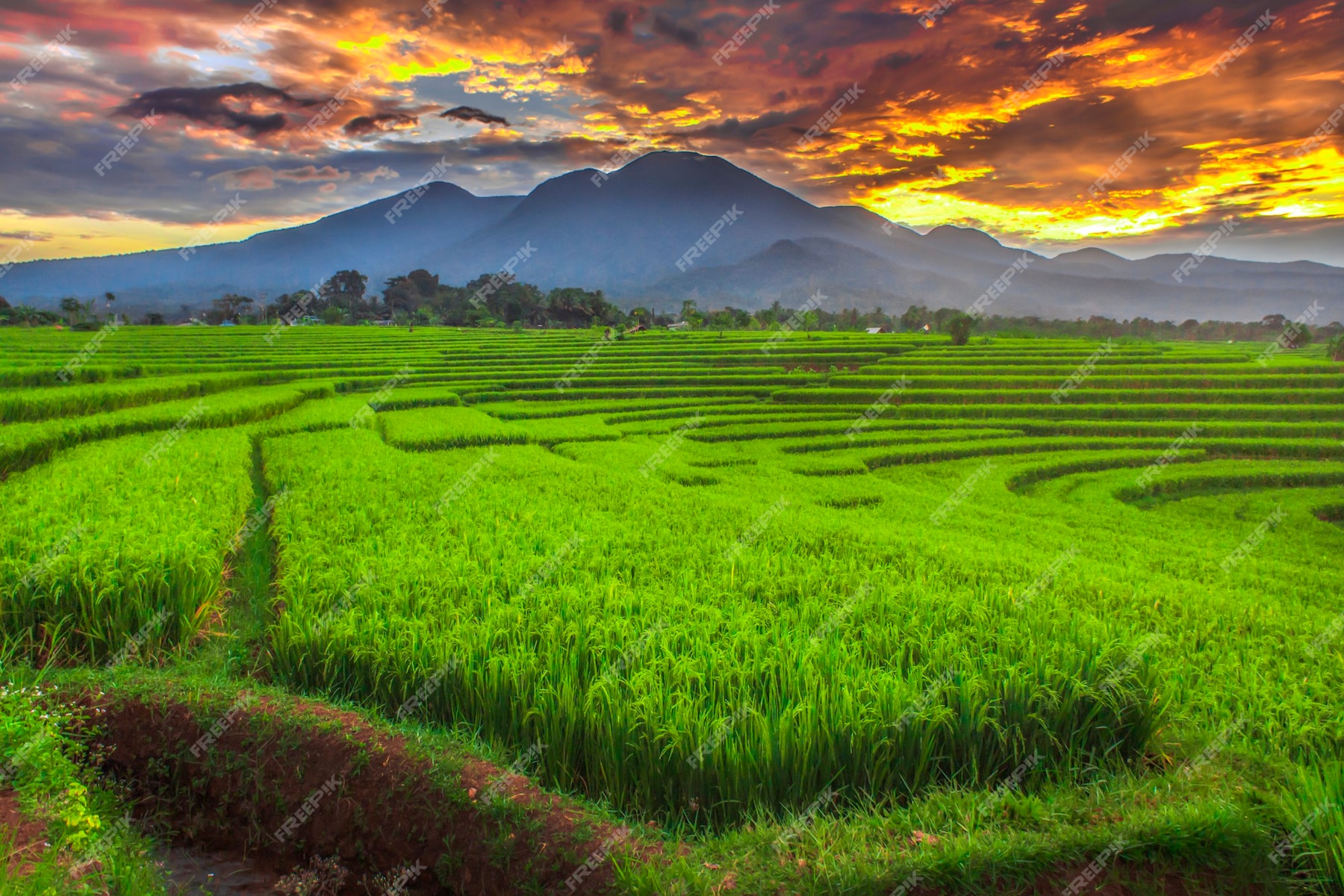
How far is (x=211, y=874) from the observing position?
368 cm

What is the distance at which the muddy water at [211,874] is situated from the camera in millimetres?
3551

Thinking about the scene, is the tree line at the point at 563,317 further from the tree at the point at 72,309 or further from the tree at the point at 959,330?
the tree at the point at 959,330

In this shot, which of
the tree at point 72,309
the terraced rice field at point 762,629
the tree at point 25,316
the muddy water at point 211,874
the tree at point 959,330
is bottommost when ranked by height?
the muddy water at point 211,874

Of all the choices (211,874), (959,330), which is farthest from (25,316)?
A: (959,330)

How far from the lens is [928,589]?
19.6 ft

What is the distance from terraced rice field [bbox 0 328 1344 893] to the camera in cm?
329

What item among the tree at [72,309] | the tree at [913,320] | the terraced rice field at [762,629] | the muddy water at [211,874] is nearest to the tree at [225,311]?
the tree at [72,309]

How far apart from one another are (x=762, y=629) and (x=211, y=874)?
155 inches

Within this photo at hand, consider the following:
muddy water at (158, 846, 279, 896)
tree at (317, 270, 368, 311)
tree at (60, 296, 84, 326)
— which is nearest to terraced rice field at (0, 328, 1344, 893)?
muddy water at (158, 846, 279, 896)

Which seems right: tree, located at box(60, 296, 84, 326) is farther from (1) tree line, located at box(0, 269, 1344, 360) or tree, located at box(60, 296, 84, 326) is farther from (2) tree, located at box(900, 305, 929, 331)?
(2) tree, located at box(900, 305, 929, 331)

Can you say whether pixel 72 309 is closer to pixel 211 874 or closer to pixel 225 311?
pixel 225 311

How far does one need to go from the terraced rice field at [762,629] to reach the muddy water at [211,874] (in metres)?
1.08

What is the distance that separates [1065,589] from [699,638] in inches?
173

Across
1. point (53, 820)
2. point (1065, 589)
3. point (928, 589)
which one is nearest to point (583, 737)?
point (53, 820)
